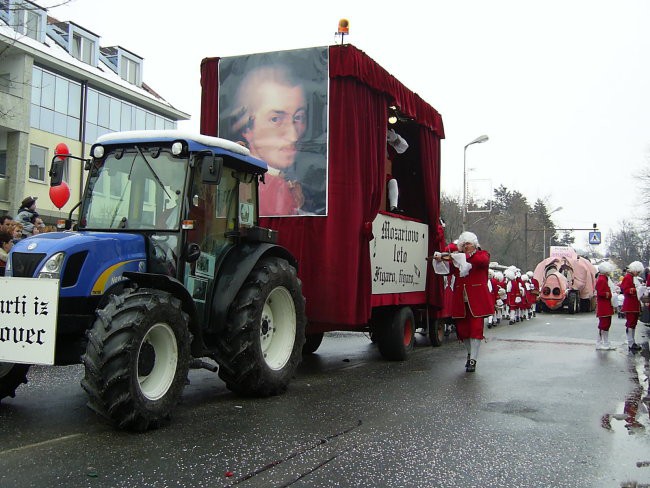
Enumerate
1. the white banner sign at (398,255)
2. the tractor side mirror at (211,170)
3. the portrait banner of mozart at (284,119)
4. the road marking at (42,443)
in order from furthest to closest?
the white banner sign at (398,255)
the portrait banner of mozart at (284,119)
the tractor side mirror at (211,170)
the road marking at (42,443)

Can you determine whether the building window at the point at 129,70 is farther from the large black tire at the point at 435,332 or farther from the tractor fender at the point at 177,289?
the tractor fender at the point at 177,289

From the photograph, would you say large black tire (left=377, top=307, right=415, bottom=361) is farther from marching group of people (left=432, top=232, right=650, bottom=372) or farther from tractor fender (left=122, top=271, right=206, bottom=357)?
tractor fender (left=122, top=271, right=206, bottom=357)

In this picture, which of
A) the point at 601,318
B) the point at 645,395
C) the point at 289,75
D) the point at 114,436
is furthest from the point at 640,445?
the point at 601,318

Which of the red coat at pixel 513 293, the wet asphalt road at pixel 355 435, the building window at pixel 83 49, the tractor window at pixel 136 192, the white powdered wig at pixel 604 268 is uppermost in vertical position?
the building window at pixel 83 49

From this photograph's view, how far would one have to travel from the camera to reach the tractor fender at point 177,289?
5.13 meters

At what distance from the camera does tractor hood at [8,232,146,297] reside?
4.89m

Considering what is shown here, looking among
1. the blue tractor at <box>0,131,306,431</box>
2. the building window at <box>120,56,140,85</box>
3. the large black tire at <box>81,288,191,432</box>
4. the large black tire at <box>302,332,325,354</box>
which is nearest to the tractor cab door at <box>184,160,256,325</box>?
the blue tractor at <box>0,131,306,431</box>

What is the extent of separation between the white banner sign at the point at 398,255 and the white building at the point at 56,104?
16766 mm

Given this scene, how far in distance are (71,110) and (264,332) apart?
26692mm

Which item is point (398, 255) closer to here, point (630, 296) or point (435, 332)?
point (435, 332)

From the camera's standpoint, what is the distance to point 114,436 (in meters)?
4.79

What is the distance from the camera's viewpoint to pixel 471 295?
898 centimetres

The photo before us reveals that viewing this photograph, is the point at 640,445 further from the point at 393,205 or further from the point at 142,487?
the point at 393,205

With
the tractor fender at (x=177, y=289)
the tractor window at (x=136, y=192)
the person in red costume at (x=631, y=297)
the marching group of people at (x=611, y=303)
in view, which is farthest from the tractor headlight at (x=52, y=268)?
the person in red costume at (x=631, y=297)
